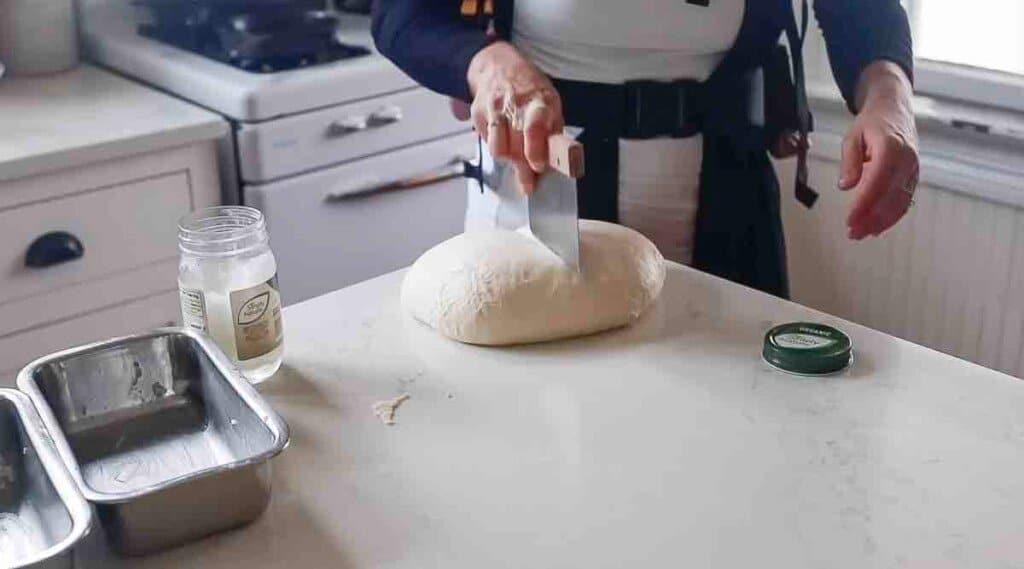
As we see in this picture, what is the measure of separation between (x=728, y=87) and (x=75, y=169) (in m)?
0.89

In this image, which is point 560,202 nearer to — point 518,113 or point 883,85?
point 518,113

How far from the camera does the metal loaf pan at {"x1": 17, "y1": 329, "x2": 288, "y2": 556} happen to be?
2.33 feet

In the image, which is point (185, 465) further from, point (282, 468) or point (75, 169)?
point (75, 169)

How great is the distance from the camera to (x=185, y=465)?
800 mm

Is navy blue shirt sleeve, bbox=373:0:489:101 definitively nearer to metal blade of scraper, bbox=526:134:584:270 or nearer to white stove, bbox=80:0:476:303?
metal blade of scraper, bbox=526:134:584:270

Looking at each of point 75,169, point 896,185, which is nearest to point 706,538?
point 896,185

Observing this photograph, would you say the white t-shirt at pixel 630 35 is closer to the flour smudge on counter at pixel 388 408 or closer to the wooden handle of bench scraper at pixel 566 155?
the wooden handle of bench scraper at pixel 566 155

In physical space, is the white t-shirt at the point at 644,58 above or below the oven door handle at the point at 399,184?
above

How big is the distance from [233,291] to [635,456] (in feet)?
1.07

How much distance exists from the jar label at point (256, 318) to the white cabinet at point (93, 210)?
749 millimetres

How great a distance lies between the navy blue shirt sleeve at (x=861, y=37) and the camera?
1.11m

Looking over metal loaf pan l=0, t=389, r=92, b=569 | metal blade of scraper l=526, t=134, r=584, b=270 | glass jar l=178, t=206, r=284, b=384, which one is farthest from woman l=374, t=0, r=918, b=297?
metal loaf pan l=0, t=389, r=92, b=569

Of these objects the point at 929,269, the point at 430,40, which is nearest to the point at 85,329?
the point at 430,40

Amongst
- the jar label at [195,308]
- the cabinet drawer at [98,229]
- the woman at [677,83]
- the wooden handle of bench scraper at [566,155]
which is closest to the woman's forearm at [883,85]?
the woman at [677,83]
